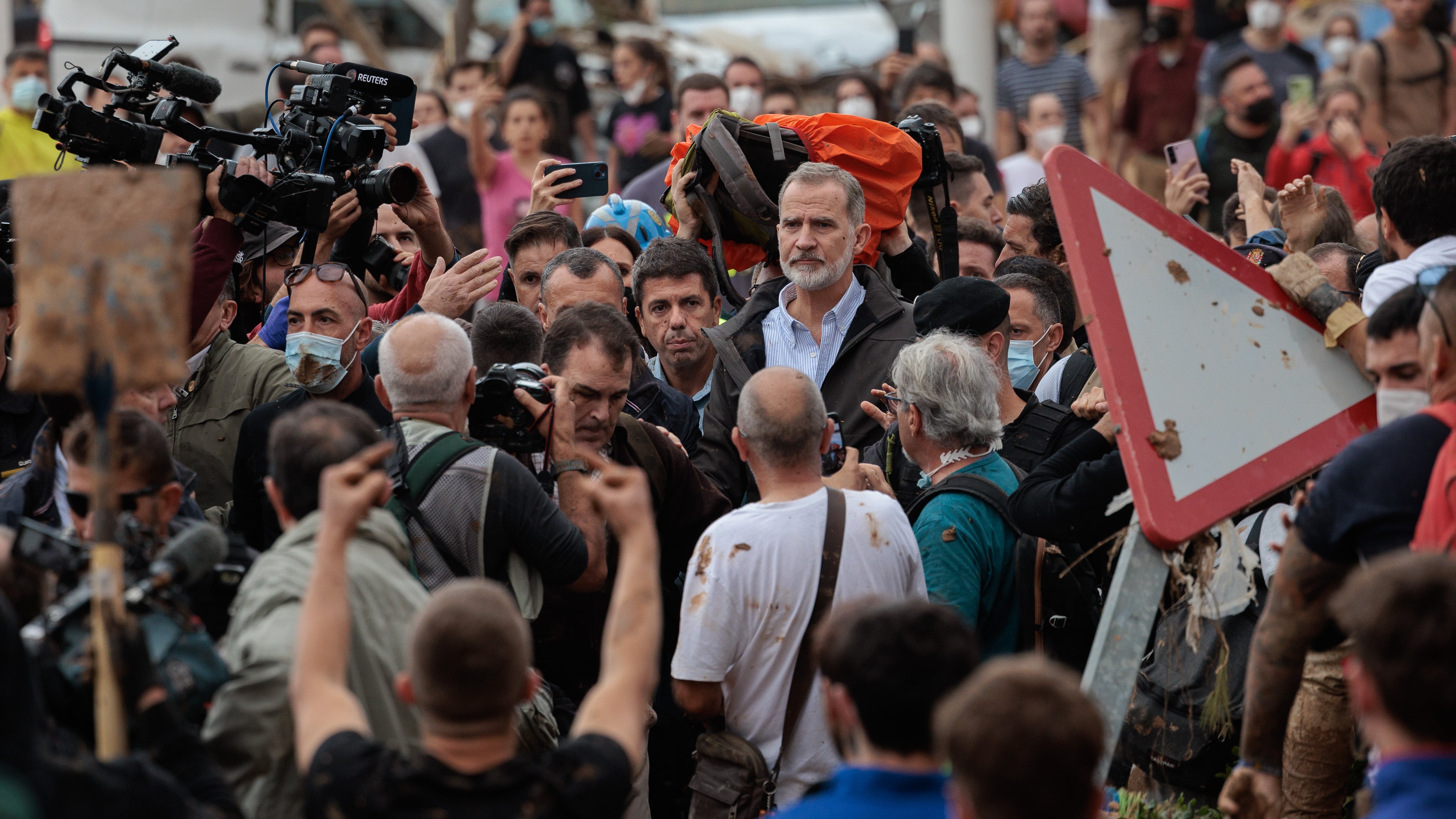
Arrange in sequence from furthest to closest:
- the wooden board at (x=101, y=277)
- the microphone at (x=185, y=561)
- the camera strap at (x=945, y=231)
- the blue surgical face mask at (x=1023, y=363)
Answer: the camera strap at (x=945, y=231) → the blue surgical face mask at (x=1023, y=363) → the microphone at (x=185, y=561) → the wooden board at (x=101, y=277)

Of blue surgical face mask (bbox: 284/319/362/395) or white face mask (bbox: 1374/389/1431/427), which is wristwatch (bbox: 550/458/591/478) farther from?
white face mask (bbox: 1374/389/1431/427)

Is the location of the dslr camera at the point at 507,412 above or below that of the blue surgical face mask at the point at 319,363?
above

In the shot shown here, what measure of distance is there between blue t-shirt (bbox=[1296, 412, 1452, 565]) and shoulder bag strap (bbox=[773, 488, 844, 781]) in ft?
3.68

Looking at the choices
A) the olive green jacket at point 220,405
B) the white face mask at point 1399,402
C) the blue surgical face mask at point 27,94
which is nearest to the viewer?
the white face mask at point 1399,402

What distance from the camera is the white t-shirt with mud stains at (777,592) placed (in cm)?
382

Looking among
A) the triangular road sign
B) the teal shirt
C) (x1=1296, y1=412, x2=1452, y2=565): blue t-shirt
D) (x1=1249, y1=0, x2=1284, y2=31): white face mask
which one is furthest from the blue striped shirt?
(x1=1249, y1=0, x2=1284, y2=31): white face mask

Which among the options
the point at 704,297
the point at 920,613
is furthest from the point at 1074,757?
the point at 704,297

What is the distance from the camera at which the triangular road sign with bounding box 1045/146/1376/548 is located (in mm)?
3396

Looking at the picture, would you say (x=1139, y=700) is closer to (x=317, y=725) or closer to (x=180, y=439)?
(x=317, y=725)

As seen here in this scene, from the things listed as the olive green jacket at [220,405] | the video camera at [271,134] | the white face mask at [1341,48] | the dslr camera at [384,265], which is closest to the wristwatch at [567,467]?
the olive green jacket at [220,405]

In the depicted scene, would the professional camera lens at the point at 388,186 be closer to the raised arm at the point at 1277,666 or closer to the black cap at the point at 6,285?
the black cap at the point at 6,285

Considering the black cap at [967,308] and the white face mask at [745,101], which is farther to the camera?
the white face mask at [745,101]

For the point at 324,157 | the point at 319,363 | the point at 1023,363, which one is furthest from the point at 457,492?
the point at 1023,363

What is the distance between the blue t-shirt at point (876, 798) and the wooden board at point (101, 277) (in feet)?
4.64
